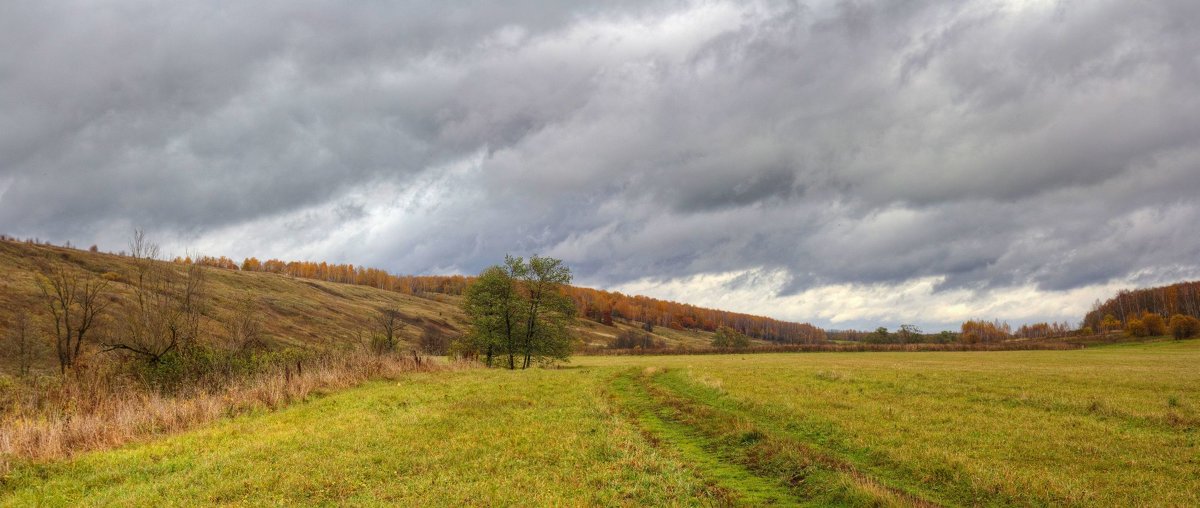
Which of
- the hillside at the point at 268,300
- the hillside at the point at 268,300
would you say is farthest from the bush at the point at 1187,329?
the hillside at the point at 268,300

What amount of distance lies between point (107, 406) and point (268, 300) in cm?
13462

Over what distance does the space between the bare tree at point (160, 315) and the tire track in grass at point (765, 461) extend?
20450 millimetres

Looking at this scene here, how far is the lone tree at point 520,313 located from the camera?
64.3 meters

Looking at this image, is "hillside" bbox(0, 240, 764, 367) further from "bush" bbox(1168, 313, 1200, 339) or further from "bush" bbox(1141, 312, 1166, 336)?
"bush" bbox(1141, 312, 1166, 336)

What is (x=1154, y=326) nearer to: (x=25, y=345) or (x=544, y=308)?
(x=544, y=308)

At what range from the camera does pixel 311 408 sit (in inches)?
798

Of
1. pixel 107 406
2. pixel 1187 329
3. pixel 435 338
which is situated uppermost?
pixel 107 406

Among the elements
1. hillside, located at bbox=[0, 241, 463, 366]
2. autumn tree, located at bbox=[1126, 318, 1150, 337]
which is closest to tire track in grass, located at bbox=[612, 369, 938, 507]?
hillside, located at bbox=[0, 241, 463, 366]

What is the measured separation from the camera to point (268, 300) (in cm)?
13738

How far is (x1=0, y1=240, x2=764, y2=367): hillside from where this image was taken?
87.8m

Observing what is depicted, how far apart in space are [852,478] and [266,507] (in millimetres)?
11247

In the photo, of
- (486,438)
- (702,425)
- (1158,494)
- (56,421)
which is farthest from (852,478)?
(56,421)

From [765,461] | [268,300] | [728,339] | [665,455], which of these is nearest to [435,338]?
[268,300]

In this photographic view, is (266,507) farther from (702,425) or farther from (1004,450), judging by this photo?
(1004,450)
